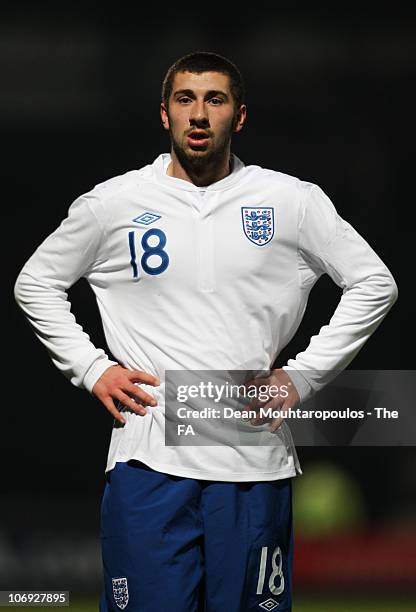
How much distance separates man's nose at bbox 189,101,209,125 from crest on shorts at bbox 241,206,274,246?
0.68ft

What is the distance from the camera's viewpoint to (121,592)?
268 cm

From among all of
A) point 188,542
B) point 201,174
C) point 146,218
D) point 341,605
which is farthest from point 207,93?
point 341,605

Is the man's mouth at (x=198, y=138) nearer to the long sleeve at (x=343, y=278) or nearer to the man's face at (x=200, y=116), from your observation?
the man's face at (x=200, y=116)

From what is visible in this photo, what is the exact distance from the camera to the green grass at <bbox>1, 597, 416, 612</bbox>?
165 inches

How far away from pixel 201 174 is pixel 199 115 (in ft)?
0.45

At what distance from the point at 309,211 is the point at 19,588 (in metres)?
1.89

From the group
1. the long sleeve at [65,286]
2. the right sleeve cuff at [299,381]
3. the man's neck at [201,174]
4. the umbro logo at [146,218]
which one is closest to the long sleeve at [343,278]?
the right sleeve cuff at [299,381]

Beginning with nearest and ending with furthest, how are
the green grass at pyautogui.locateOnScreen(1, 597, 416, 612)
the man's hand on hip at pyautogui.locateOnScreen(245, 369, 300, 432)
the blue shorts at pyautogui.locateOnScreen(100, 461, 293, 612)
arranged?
the blue shorts at pyautogui.locateOnScreen(100, 461, 293, 612)
the man's hand on hip at pyautogui.locateOnScreen(245, 369, 300, 432)
the green grass at pyautogui.locateOnScreen(1, 597, 416, 612)

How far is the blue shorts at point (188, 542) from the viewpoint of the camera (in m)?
2.62

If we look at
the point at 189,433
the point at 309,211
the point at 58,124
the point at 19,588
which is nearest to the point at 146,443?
the point at 189,433

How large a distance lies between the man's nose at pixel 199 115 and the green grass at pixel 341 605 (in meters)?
1.99

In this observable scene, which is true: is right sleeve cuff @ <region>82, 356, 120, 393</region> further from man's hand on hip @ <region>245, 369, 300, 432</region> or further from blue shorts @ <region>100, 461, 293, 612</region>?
man's hand on hip @ <region>245, 369, 300, 432</region>

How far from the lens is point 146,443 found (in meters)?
2.69

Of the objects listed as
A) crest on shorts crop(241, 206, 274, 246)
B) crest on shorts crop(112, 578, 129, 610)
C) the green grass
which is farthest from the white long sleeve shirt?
the green grass
